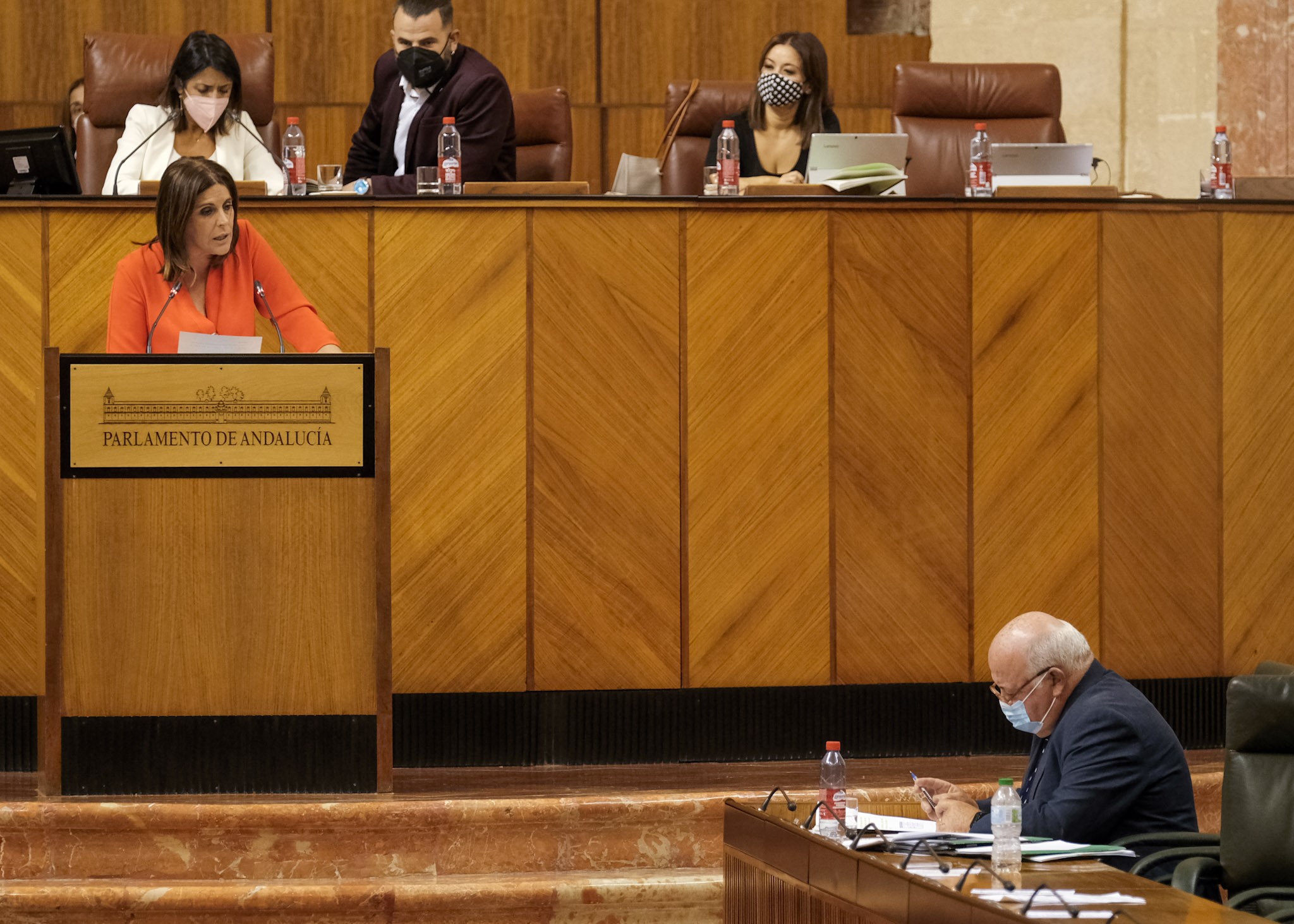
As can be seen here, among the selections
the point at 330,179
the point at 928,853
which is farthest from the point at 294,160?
the point at 928,853

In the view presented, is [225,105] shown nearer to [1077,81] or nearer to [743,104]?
[743,104]

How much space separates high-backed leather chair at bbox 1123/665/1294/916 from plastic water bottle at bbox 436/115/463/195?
237 cm

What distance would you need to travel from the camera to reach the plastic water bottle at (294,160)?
15.1 ft

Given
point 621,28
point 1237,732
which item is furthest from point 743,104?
point 1237,732

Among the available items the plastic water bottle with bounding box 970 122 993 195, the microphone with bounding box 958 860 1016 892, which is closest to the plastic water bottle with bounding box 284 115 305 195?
the plastic water bottle with bounding box 970 122 993 195

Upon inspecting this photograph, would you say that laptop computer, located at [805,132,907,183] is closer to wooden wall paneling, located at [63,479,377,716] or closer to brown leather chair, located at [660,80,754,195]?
brown leather chair, located at [660,80,754,195]

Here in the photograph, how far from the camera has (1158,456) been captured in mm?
4477

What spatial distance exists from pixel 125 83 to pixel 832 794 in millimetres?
3771

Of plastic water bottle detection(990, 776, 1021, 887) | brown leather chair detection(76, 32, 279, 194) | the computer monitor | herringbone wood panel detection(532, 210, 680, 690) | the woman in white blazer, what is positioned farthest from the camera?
brown leather chair detection(76, 32, 279, 194)

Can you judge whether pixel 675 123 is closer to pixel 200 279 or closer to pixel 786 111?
pixel 786 111

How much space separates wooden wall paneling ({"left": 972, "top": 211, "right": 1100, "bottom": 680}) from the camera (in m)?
4.43

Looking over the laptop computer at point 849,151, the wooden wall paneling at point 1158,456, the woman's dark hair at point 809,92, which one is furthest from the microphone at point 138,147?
the wooden wall paneling at point 1158,456

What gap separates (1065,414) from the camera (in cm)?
445

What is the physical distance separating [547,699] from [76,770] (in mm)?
1123
